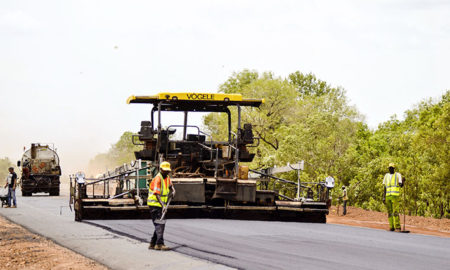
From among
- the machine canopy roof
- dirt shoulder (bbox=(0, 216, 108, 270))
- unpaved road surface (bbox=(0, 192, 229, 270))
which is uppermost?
the machine canopy roof

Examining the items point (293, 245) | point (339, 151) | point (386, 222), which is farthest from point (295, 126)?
point (293, 245)

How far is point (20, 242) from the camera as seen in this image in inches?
523

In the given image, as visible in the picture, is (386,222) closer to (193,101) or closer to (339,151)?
(193,101)

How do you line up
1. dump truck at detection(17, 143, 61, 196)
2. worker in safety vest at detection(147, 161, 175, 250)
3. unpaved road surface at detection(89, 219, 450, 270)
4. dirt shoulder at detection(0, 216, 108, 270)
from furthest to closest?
1. dump truck at detection(17, 143, 61, 196)
2. worker in safety vest at detection(147, 161, 175, 250)
3. dirt shoulder at detection(0, 216, 108, 270)
4. unpaved road surface at detection(89, 219, 450, 270)

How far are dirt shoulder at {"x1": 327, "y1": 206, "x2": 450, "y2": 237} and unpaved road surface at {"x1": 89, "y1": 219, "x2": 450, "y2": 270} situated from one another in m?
2.17

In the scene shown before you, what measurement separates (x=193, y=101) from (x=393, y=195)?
18.8ft

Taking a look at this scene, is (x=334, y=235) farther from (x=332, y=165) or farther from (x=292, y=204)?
(x=332, y=165)

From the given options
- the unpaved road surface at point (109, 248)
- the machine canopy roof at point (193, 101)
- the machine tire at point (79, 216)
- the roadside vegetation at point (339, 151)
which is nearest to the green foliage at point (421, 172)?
the roadside vegetation at point (339, 151)

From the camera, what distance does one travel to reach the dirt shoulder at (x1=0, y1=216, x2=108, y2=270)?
33.4ft

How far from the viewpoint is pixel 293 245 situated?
38.1ft

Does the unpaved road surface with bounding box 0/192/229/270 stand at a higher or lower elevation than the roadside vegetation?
lower

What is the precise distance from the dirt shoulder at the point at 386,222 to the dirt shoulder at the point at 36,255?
899 centimetres

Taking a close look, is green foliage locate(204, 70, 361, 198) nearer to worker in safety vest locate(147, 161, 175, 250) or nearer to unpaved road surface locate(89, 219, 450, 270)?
unpaved road surface locate(89, 219, 450, 270)

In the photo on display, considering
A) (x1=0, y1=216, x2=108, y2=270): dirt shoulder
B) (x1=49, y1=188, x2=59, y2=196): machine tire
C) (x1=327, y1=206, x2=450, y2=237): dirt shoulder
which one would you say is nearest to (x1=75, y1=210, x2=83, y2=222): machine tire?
(x1=0, y1=216, x2=108, y2=270): dirt shoulder
